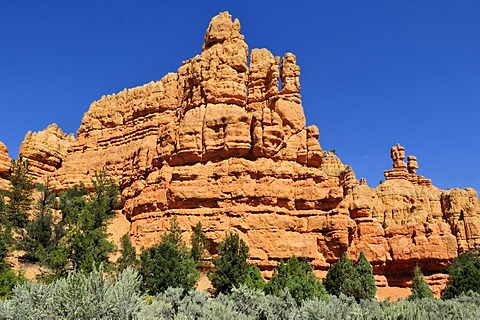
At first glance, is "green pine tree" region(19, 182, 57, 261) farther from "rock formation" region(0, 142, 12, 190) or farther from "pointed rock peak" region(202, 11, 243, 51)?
"pointed rock peak" region(202, 11, 243, 51)

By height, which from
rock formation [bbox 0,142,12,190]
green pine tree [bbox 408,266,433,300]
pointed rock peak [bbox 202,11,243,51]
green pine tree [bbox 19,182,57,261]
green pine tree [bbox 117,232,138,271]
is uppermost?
Result: pointed rock peak [bbox 202,11,243,51]

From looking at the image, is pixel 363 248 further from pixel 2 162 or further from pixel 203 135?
pixel 2 162

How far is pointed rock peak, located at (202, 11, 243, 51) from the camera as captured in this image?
1868 inches

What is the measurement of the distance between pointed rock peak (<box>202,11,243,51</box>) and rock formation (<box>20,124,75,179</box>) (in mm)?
29184

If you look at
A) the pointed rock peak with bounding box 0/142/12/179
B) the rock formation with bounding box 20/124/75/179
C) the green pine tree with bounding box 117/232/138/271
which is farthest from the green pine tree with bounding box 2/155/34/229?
the green pine tree with bounding box 117/232/138/271

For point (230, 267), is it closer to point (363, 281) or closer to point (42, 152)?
point (363, 281)

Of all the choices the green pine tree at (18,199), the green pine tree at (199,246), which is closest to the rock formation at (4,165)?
the green pine tree at (18,199)

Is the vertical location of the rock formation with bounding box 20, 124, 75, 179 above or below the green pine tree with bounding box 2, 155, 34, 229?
above

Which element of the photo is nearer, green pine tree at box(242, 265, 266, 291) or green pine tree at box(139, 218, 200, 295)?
green pine tree at box(139, 218, 200, 295)

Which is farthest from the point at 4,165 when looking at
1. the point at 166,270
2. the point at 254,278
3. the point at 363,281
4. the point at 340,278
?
the point at 363,281

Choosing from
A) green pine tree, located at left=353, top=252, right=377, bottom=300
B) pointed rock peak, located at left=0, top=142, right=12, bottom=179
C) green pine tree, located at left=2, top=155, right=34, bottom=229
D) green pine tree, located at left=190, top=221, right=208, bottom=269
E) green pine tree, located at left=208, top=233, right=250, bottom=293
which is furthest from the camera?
pointed rock peak, located at left=0, top=142, right=12, bottom=179

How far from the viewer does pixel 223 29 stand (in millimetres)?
47469

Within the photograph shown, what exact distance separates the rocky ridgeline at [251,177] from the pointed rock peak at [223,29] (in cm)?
12

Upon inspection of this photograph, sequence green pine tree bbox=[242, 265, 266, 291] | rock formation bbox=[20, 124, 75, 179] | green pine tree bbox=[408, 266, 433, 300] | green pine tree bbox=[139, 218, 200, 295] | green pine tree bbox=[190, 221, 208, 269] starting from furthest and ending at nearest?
1. rock formation bbox=[20, 124, 75, 179]
2. green pine tree bbox=[190, 221, 208, 269]
3. green pine tree bbox=[408, 266, 433, 300]
4. green pine tree bbox=[242, 265, 266, 291]
5. green pine tree bbox=[139, 218, 200, 295]
